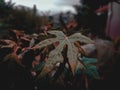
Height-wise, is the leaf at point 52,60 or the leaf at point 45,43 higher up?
the leaf at point 45,43

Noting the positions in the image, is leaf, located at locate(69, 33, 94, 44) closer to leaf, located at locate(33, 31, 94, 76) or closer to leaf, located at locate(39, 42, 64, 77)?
leaf, located at locate(33, 31, 94, 76)

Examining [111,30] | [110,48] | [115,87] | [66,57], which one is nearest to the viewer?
[66,57]

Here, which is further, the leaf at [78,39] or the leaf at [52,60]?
the leaf at [78,39]

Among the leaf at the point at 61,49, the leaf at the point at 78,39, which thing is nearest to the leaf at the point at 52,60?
the leaf at the point at 61,49

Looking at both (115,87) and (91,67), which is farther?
(115,87)

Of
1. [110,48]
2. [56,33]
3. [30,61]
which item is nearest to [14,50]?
[30,61]

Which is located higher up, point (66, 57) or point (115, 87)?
point (66, 57)

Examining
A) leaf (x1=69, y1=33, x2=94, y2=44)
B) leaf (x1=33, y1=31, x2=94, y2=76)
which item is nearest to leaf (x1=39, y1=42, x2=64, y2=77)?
leaf (x1=33, y1=31, x2=94, y2=76)

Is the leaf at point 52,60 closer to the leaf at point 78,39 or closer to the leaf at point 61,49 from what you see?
the leaf at point 61,49

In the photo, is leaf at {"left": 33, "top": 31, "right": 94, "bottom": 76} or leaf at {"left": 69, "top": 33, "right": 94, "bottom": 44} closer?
leaf at {"left": 33, "top": 31, "right": 94, "bottom": 76}

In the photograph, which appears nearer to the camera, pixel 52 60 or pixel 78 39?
pixel 52 60

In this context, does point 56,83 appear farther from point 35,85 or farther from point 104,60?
point 104,60
